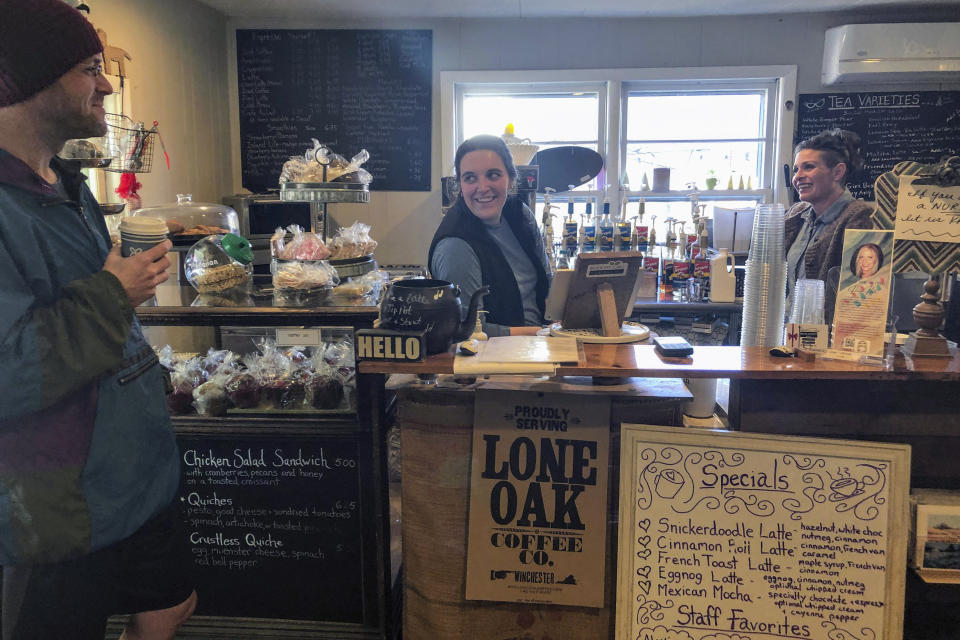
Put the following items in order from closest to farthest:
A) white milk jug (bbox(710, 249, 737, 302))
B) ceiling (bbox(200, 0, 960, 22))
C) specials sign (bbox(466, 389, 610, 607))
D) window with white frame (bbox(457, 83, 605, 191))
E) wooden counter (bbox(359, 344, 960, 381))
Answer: wooden counter (bbox(359, 344, 960, 381)), specials sign (bbox(466, 389, 610, 607)), white milk jug (bbox(710, 249, 737, 302)), ceiling (bbox(200, 0, 960, 22)), window with white frame (bbox(457, 83, 605, 191))

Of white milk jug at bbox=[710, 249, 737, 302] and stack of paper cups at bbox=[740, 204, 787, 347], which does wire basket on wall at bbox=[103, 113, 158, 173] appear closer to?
stack of paper cups at bbox=[740, 204, 787, 347]

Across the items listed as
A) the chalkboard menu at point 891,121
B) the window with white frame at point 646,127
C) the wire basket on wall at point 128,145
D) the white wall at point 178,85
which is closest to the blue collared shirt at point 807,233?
the window with white frame at point 646,127

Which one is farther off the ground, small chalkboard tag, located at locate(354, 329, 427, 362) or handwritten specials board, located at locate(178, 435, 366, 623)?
small chalkboard tag, located at locate(354, 329, 427, 362)

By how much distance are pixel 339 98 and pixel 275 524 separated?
10.6 ft

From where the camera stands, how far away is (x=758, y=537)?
4.72 ft

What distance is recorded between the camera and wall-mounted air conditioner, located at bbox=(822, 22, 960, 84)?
3.87m

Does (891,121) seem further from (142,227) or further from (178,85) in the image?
(142,227)

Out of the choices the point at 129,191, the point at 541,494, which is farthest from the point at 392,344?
the point at 129,191

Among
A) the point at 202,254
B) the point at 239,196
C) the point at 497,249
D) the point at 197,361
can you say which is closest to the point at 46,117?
the point at 202,254

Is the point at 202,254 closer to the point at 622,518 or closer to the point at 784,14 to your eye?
the point at 622,518

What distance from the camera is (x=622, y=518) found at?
149cm

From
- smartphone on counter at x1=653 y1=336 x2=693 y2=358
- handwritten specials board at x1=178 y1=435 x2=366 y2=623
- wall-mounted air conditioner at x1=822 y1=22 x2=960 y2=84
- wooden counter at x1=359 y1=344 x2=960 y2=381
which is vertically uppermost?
wall-mounted air conditioner at x1=822 y1=22 x2=960 y2=84

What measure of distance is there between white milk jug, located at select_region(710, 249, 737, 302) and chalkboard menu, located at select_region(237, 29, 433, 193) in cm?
194

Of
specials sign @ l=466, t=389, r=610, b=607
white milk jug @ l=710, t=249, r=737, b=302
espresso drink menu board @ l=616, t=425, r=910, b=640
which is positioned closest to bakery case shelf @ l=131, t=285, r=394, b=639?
specials sign @ l=466, t=389, r=610, b=607
